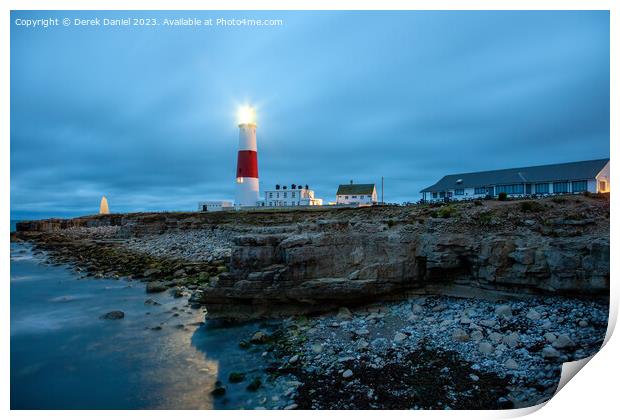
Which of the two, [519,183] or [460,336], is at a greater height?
[519,183]

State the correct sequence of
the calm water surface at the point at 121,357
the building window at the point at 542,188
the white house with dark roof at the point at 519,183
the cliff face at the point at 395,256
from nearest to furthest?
the calm water surface at the point at 121,357 → the cliff face at the point at 395,256 → the white house with dark roof at the point at 519,183 → the building window at the point at 542,188

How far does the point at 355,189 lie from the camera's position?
25641mm

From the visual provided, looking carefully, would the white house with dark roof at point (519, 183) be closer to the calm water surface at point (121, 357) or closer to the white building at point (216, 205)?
the calm water surface at point (121, 357)

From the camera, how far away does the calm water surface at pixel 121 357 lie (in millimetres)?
4031

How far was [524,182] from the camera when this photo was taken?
14.7 metres

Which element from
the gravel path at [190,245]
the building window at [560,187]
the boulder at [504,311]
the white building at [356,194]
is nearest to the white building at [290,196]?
the white building at [356,194]

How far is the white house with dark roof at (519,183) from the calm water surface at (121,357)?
7960 millimetres

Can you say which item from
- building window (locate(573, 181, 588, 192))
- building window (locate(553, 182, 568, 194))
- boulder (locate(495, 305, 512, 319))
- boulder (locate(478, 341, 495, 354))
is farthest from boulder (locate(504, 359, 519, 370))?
building window (locate(553, 182, 568, 194))

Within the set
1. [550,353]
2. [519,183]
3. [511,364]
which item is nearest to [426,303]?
[511,364]

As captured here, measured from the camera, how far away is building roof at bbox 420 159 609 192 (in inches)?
443

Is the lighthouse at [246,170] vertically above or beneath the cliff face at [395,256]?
above

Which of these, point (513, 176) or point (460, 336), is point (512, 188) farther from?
→ point (460, 336)

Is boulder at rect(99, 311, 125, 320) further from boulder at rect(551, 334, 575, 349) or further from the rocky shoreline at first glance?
boulder at rect(551, 334, 575, 349)

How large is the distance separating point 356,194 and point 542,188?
12882 millimetres
